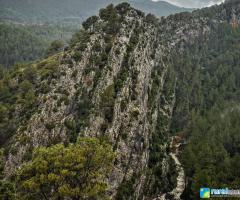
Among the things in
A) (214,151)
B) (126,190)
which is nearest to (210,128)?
(214,151)

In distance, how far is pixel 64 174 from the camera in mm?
39156

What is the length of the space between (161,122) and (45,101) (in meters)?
68.4

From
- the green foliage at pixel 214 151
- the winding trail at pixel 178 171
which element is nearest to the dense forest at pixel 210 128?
the green foliage at pixel 214 151

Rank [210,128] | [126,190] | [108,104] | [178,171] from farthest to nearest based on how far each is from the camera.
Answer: [210,128] → [178,171] → [108,104] → [126,190]

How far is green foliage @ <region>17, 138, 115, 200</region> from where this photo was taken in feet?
127

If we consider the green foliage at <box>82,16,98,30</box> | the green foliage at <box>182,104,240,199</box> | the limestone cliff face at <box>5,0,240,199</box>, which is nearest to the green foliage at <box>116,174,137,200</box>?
the limestone cliff face at <box>5,0,240,199</box>

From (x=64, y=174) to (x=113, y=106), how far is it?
188ft

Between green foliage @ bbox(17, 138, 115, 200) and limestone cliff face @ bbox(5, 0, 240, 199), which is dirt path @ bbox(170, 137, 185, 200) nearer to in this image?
limestone cliff face @ bbox(5, 0, 240, 199)

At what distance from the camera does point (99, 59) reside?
10644 centimetres

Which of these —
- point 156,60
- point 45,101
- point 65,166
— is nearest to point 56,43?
point 156,60

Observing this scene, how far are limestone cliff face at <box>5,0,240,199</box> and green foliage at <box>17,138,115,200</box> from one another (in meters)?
36.9

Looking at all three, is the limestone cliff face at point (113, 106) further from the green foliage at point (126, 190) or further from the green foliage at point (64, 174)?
the green foliage at point (64, 174)

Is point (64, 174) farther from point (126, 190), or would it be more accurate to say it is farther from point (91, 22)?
point (91, 22)

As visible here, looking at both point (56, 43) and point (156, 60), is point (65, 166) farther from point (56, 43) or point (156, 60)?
point (56, 43)
